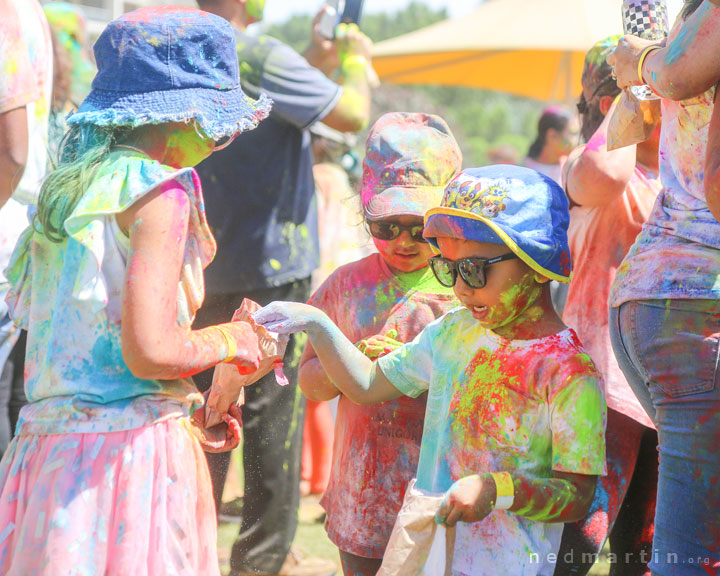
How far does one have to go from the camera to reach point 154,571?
6.75 feet

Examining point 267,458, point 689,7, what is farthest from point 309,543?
point 689,7

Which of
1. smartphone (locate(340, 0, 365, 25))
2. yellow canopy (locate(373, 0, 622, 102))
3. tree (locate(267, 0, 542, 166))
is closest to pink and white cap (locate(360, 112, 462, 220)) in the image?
smartphone (locate(340, 0, 365, 25))

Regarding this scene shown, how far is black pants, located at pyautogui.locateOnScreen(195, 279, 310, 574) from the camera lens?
12.3 feet

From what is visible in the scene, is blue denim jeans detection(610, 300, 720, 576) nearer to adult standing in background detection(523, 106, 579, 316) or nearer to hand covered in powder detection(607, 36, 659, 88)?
hand covered in powder detection(607, 36, 659, 88)

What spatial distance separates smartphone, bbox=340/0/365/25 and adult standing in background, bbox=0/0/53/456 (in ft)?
5.28

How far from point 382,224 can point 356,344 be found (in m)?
0.36

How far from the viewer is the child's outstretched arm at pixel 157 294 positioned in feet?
6.57

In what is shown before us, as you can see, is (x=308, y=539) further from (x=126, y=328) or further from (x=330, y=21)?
(x=126, y=328)

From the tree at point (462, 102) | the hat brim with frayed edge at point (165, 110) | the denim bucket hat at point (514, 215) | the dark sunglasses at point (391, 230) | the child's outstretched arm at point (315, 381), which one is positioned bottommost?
the child's outstretched arm at point (315, 381)

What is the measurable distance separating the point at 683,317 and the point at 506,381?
1.45 feet

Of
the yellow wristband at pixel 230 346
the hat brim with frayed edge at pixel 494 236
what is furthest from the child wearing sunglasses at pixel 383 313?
the yellow wristband at pixel 230 346

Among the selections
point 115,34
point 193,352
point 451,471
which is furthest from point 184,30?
point 451,471

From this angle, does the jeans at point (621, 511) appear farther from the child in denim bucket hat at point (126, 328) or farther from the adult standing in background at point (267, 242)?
the adult standing in background at point (267, 242)

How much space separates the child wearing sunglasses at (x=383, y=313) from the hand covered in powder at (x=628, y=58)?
0.61 m
